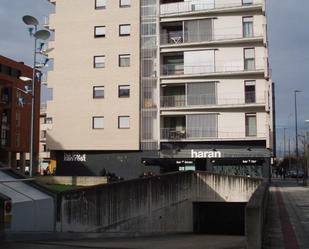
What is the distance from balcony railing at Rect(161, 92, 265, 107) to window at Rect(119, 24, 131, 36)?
7057 mm

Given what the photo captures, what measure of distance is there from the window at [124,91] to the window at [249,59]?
11.1m

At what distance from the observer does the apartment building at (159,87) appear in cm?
4788

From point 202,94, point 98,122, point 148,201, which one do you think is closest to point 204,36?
point 202,94

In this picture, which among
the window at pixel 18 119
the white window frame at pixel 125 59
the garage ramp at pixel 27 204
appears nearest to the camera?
the garage ramp at pixel 27 204

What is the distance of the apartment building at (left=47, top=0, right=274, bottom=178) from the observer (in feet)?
157

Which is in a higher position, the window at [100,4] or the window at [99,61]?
the window at [100,4]

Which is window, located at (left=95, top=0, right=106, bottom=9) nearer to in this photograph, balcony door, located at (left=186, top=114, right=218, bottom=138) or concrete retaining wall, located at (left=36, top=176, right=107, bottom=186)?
balcony door, located at (left=186, top=114, right=218, bottom=138)

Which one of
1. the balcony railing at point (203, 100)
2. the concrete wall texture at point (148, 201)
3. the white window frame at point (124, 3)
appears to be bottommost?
the concrete wall texture at point (148, 201)

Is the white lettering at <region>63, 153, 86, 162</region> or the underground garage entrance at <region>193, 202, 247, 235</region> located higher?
the white lettering at <region>63, 153, 86, 162</region>

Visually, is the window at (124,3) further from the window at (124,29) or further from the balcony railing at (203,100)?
the balcony railing at (203,100)

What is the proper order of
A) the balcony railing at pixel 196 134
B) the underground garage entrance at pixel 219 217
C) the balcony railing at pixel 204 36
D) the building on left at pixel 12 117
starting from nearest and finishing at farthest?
the underground garage entrance at pixel 219 217 → the balcony railing at pixel 196 134 → the balcony railing at pixel 204 36 → the building on left at pixel 12 117

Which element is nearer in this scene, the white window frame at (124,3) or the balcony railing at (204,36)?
the balcony railing at (204,36)

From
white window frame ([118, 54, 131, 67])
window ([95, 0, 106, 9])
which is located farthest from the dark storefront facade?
window ([95, 0, 106, 9])

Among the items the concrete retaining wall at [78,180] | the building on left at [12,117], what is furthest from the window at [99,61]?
the building on left at [12,117]
